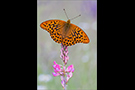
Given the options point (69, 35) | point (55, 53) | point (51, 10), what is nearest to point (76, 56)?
point (55, 53)

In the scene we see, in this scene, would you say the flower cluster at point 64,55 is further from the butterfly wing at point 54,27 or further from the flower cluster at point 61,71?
the butterfly wing at point 54,27

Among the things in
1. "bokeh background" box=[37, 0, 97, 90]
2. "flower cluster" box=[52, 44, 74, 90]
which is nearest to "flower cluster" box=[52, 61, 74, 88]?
"flower cluster" box=[52, 44, 74, 90]

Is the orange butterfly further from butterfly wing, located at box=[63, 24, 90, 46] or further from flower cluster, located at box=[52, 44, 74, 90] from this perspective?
flower cluster, located at box=[52, 44, 74, 90]

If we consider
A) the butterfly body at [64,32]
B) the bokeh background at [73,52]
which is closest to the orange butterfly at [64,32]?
the butterfly body at [64,32]

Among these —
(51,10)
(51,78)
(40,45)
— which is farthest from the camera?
(51,10)

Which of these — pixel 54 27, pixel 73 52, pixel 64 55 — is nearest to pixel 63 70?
pixel 64 55

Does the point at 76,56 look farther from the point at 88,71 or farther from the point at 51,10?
the point at 51,10

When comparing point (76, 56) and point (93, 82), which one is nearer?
point (93, 82)

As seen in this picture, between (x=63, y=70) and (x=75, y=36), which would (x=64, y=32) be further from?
(x=63, y=70)
